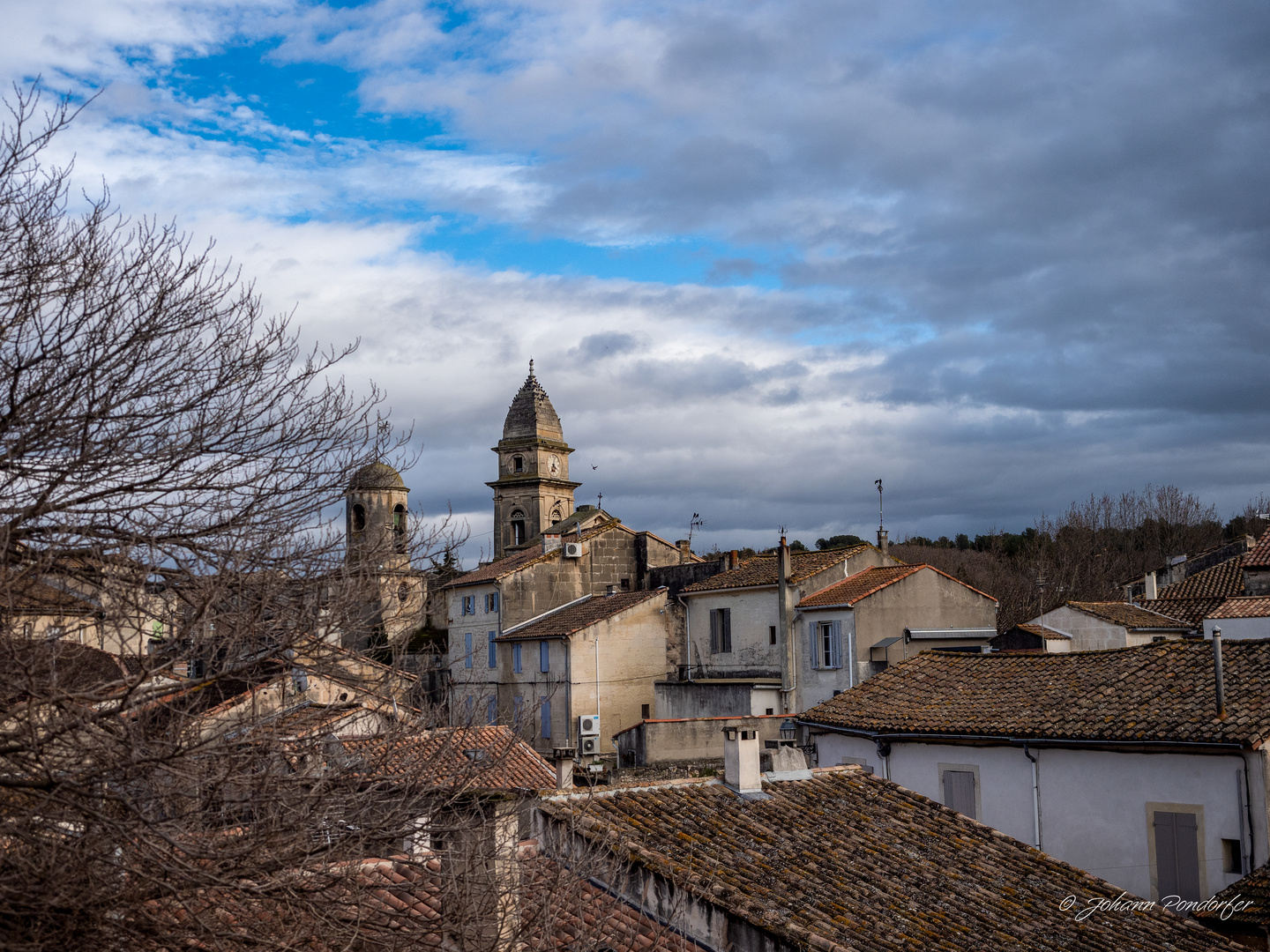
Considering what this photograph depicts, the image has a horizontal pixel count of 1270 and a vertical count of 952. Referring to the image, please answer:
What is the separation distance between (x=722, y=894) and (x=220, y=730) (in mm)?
5098

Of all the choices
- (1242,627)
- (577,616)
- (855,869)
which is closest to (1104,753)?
(855,869)

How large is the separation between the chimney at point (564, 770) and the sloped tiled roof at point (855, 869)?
130 cm

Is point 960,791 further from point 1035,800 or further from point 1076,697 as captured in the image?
point 1076,697

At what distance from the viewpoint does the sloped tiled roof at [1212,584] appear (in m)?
39.9

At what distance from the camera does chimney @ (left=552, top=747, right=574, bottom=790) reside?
1347 centimetres

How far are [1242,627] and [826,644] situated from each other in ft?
34.4

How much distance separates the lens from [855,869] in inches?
456

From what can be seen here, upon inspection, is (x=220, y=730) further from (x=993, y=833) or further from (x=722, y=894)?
(x=993, y=833)

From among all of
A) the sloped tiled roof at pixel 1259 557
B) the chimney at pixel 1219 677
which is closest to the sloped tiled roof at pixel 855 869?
the chimney at pixel 1219 677

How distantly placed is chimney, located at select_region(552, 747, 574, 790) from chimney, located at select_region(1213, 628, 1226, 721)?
8995 mm

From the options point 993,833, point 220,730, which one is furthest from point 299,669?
point 993,833

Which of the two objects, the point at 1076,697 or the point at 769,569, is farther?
the point at 769,569

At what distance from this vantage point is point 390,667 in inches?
318

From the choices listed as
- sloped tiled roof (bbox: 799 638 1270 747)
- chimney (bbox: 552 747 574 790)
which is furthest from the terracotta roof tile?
chimney (bbox: 552 747 574 790)
